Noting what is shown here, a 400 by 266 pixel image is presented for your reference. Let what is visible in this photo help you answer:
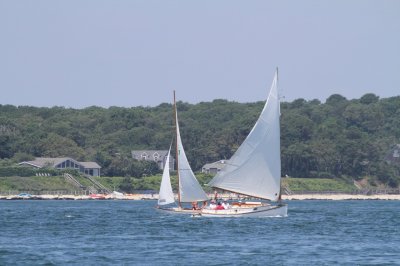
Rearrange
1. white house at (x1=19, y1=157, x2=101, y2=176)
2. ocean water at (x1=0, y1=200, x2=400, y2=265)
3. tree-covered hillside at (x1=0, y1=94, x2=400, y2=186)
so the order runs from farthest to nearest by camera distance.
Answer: tree-covered hillside at (x1=0, y1=94, x2=400, y2=186) < white house at (x1=19, y1=157, x2=101, y2=176) < ocean water at (x1=0, y1=200, x2=400, y2=265)

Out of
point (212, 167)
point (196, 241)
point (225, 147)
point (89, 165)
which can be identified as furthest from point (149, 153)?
point (196, 241)

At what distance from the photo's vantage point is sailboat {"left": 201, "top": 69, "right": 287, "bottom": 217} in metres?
77.5

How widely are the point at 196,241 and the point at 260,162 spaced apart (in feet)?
61.0

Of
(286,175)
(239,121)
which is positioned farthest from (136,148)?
(286,175)

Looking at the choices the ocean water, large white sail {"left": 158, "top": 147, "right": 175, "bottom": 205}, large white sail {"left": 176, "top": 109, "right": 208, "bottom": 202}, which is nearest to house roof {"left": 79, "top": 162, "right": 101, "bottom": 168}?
large white sail {"left": 158, "top": 147, "right": 175, "bottom": 205}

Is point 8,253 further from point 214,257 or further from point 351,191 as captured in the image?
point 351,191

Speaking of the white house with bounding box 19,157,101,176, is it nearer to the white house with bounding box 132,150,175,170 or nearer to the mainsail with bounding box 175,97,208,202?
the white house with bounding box 132,150,175,170

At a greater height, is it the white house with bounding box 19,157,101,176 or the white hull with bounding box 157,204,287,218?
the white house with bounding box 19,157,101,176

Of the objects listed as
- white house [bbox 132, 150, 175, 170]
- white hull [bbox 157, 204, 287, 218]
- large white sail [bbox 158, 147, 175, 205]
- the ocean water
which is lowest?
the ocean water

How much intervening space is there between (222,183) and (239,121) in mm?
117922

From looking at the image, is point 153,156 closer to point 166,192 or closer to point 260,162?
point 166,192

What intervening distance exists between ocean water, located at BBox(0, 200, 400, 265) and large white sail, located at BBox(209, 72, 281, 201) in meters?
2.20

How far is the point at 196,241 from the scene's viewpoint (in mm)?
59812

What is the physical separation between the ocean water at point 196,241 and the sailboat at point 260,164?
6.51ft
